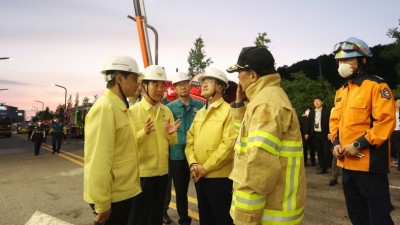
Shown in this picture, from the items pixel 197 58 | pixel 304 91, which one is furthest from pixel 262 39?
pixel 197 58

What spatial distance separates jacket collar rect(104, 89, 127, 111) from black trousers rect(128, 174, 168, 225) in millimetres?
1254

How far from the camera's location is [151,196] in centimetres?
374

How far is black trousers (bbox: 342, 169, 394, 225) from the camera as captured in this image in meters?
2.81

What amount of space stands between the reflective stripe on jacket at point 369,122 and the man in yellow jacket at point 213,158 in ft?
3.91

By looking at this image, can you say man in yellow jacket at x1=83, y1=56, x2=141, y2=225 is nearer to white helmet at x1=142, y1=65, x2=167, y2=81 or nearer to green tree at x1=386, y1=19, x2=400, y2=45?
white helmet at x1=142, y1=65, x2=167, y2=81

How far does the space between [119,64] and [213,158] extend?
145 centimetres

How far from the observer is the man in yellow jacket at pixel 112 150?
8.05 feet

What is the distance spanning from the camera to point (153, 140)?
3836 mm

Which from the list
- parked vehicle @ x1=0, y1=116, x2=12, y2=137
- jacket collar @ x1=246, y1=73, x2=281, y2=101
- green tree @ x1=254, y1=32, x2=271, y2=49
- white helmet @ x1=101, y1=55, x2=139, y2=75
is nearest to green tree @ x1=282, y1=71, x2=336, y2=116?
green tree @ x1=254, y1=32, x2=271, y2=49

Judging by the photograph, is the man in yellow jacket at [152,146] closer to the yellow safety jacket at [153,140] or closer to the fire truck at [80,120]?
the yellow safety jacket at [153,140]

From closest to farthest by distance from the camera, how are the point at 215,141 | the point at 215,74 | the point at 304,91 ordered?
the point at 215,141 < the point at 215,74 < the point at 304,91

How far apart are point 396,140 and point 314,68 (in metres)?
56.7

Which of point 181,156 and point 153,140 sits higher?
point 153,140

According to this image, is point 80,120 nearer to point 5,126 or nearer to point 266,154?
point 5,126
